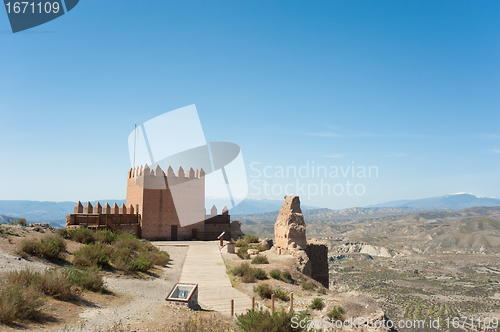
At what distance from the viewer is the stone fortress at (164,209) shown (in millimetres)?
23469

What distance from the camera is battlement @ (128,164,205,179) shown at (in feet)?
79.5

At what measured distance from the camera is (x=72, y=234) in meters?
16.4

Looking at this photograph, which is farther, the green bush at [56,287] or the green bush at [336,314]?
the green bush at [336,314]

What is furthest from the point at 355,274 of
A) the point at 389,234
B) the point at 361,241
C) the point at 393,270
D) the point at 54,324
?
the point at 389,234

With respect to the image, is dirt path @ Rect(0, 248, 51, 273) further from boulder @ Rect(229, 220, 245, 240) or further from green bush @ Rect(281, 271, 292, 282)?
boulder @ Rect(229, 220, 245, 240)

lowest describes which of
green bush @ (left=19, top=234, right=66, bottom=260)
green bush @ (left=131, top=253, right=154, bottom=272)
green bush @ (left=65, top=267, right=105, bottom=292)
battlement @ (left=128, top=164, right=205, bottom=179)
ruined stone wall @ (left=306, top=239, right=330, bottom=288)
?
ruined stone wall @ (left=306, top=239, right=330, bottom=288)

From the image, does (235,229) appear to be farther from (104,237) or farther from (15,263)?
(15,263)

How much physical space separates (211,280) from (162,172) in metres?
12.7

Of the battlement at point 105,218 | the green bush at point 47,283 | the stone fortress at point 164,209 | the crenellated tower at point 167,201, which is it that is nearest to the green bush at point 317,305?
the green bush at point 47,283

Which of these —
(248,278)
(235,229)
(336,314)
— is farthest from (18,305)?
(235,229)

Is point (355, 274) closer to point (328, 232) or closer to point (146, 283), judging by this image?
point (146, 283)

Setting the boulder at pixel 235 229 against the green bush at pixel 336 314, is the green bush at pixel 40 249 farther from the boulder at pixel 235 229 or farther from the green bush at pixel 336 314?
the boulder at pixel 235 229

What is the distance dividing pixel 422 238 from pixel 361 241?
91.0 feet

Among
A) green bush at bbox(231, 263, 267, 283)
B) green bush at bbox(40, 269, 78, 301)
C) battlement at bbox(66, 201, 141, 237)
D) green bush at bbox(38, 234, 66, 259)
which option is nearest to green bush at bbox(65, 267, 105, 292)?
green bush at bbox(40, 269, 78, 301)
